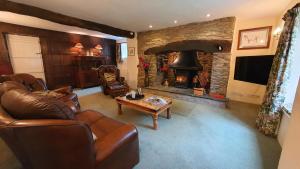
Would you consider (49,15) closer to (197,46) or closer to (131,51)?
(131,51)

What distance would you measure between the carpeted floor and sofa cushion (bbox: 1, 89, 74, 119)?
111cm

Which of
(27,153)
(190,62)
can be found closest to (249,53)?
(190,62)

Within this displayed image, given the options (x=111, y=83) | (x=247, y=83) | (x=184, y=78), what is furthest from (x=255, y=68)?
(x=111, y=83)

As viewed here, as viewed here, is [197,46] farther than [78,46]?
No

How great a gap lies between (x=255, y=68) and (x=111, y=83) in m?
3.92

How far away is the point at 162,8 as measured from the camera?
297 cm

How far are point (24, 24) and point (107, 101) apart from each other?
3785 mm

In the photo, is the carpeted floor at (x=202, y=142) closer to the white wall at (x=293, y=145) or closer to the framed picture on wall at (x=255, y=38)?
the white wall at (x=293, y=145)

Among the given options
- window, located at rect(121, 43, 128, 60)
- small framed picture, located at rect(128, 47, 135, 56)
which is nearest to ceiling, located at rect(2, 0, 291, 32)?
small framed picture, located at rect(128, 47, 135, 56)

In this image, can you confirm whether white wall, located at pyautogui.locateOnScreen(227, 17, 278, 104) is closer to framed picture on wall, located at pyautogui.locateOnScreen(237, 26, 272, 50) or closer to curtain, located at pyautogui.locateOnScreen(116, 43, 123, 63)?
framed picture on wall, located at pyautogui.locateOnScreen(237, 26, 272, 50)

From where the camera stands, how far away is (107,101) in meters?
4.04

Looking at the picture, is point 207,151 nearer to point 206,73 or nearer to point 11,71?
point 206,73

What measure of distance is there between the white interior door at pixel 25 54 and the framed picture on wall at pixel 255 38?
681cm

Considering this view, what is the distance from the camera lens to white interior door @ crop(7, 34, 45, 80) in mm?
4543
